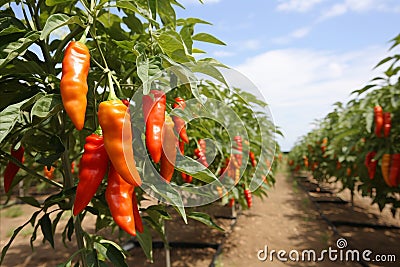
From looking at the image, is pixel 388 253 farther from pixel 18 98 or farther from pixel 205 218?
pixel 18 98

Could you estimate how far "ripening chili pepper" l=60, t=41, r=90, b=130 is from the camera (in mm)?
680

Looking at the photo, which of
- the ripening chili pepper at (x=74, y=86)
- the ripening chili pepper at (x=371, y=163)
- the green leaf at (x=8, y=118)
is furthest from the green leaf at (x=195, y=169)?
the ripening chili pepper at (x=371, y=163)

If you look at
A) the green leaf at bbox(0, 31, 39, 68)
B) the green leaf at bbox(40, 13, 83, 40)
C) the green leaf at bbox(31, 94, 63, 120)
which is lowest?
the green leaf at bbox(31, 94, 63, 120)

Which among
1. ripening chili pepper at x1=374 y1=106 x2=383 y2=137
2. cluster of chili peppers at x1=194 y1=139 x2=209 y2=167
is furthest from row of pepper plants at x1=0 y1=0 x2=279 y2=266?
ripening chili pepper at x1=374 y1=106 x2=383 y2=137

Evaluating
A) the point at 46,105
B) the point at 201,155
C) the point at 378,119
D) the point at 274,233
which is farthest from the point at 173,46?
the point at 274,233

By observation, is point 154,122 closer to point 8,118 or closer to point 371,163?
point 8,118

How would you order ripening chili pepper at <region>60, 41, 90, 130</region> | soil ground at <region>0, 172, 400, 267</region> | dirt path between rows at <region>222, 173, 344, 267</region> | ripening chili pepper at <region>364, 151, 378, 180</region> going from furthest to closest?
dirt path between rows at <region>222, 173, 344, 267</region> < soil ground at <region>0, 172, 400, 267</region> < ripening chili pepper at <region>364, 151, 378, 180</region> < ripening chili pepper at <region>60, 41, 90, 130</region>

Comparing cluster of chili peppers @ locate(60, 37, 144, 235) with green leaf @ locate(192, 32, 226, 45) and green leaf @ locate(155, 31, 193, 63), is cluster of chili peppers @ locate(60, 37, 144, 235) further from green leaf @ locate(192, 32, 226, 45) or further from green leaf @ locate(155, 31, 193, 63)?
green leaf @ locate(192, 32, 226, 45)

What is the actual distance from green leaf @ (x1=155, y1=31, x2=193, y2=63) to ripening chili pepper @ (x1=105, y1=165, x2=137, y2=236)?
341mm

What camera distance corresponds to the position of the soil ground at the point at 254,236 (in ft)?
12.3

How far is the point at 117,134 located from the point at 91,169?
0.42ft

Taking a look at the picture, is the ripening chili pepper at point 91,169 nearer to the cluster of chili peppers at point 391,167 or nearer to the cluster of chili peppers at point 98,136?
the cluster of chili peppers at point 98,136

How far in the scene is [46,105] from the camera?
0.76 metres

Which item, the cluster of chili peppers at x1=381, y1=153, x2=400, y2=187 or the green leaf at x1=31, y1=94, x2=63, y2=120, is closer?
the green leaf at x1=31, y1=94, x2=63, y2=120
